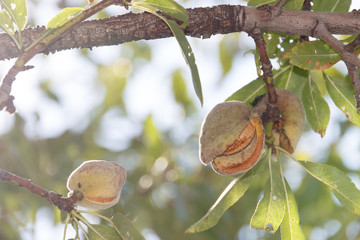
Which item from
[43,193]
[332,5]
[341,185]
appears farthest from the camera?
[332,5]

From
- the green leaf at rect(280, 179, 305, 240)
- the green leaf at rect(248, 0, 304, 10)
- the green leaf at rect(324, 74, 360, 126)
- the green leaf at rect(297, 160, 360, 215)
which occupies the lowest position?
the green leaf at rect(280, 179, 305, 240)

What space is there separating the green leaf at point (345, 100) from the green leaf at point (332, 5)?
0.72ft

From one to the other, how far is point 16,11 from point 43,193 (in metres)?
0.44

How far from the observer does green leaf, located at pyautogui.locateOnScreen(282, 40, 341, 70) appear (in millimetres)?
1561

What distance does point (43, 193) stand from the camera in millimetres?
1309

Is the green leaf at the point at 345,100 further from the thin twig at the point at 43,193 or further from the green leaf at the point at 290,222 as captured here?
the thin twig at the point at 43,193

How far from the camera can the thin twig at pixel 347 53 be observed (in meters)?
1.37

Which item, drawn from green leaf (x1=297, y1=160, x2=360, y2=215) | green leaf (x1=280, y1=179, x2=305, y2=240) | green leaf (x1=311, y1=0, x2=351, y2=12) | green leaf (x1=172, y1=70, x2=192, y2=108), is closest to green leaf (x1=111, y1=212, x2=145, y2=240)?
green leaf (x1=280, y1=179, x2=305, y2=240)

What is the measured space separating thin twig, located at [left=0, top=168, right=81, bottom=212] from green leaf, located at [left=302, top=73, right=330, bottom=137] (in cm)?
83

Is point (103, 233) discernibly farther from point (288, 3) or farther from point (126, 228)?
point (288, 3)

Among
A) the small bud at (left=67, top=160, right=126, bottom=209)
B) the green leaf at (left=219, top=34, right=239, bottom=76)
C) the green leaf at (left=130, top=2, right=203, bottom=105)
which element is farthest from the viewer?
the green leaf at (left=219, top=34, right=239, bottom=76)

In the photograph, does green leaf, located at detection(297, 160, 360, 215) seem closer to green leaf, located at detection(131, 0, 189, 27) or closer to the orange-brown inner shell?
the orange-brown inner shell

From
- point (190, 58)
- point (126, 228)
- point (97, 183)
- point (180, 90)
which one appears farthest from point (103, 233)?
point (180, 90)

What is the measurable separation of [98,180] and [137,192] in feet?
6.34
